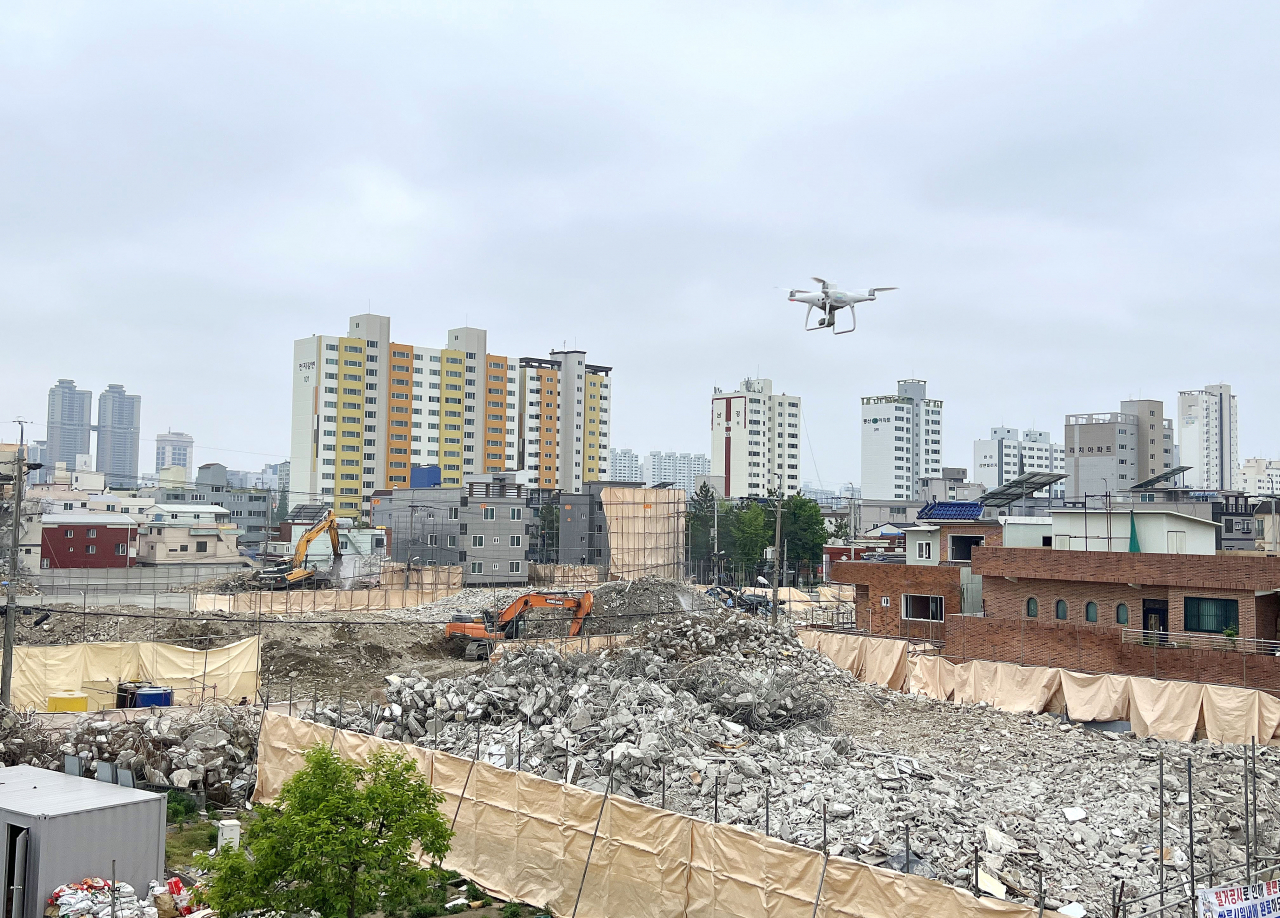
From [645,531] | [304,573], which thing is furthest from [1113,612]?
[304,573]

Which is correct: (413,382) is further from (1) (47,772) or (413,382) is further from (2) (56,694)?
(1) (47,772)

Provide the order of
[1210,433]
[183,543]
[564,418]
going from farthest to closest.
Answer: [1210,433] < [564,418] < [183,543]

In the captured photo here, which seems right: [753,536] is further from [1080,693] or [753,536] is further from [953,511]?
[1080,693]

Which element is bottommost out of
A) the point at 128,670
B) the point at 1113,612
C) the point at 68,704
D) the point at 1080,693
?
the point at 68,704

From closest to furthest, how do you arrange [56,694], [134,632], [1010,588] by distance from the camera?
1. [56,694]
2. [1010,588]
3. [134,632]

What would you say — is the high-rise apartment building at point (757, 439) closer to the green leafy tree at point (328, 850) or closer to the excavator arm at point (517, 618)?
the excavator arm at point (517, 618)

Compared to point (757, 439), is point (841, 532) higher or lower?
lower

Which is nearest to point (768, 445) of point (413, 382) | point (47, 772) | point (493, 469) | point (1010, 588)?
point (493, 469)
